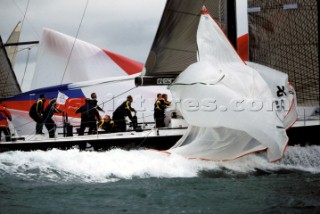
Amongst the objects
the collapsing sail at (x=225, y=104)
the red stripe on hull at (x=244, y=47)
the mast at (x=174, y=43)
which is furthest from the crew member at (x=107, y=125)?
the red stripe on hull at (x=244, y=47)

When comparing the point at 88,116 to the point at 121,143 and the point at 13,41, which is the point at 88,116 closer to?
the point at 121,143

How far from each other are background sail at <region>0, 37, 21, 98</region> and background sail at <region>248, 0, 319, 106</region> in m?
7.82

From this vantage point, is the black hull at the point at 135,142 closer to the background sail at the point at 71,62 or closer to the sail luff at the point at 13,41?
the background sail at the point at 71,62

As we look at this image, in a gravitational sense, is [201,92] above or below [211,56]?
below

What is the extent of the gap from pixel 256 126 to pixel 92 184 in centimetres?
295

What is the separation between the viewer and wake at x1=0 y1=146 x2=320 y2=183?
958 cm

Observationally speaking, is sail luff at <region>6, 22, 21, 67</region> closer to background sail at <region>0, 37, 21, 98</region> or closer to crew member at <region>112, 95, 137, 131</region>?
background sail at <region>0, 37, 21, 98</region>

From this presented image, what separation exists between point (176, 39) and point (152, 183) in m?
4.14

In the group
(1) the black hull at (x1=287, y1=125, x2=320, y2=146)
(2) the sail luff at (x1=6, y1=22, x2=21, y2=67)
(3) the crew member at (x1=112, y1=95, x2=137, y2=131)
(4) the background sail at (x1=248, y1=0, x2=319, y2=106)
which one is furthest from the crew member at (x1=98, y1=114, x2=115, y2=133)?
(2) the sail luff at (x1=6, y1=22, x2=21, y2=67)

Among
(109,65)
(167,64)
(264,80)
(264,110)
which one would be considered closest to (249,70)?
(264,80)

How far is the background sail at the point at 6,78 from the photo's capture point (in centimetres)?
1709

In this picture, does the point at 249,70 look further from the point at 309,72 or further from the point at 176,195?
the point at 176,195

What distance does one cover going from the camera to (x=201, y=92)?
10625mm

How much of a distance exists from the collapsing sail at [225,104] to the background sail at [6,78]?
748 centimetres
